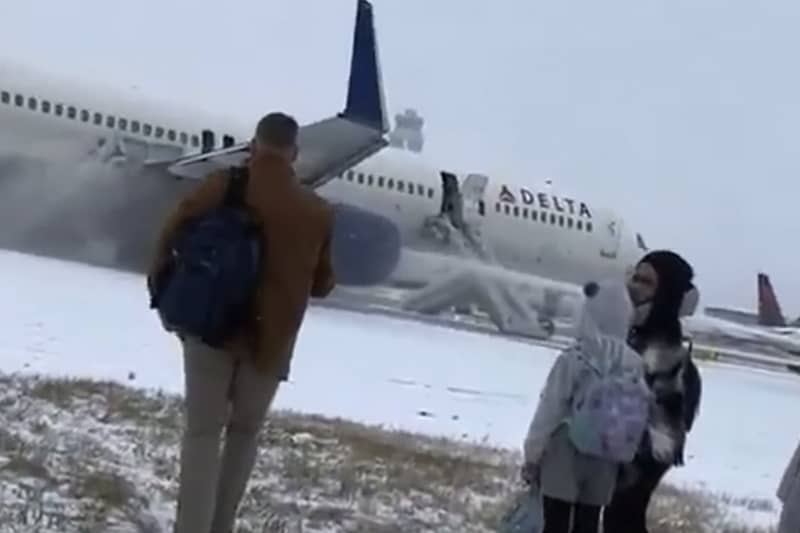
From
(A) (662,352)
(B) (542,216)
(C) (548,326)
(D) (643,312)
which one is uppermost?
(B) (542,216)

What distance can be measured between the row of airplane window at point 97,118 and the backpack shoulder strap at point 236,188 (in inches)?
870

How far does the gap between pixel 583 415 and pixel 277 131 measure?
1.50 meters

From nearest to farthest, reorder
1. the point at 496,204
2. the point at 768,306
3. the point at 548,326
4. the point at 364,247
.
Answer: the point at 364,247 → the point at 548,326 → the point at 496,204 → the point at 768,306

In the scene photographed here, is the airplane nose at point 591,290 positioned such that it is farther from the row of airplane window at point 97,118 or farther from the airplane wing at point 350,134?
the row of airplane window at point 97,118

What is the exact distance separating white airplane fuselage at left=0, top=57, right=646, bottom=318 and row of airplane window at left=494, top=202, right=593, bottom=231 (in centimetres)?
2

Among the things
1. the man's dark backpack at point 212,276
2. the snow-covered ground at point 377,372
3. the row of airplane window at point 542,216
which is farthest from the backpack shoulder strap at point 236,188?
the row of airplane window at point 542,216

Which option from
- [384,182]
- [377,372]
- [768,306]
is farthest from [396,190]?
[768,306]

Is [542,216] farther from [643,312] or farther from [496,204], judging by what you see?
[643,312]

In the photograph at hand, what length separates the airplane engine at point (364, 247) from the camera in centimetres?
2983

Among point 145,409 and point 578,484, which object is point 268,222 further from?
point 145,409

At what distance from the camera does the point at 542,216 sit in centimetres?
3269

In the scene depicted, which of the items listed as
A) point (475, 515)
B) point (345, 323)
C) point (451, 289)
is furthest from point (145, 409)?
point (451, 289)

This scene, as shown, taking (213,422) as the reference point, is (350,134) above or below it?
above

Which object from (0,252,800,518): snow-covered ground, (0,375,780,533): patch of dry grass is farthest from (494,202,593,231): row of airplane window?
(0,375,780,533): patch of dry grass
